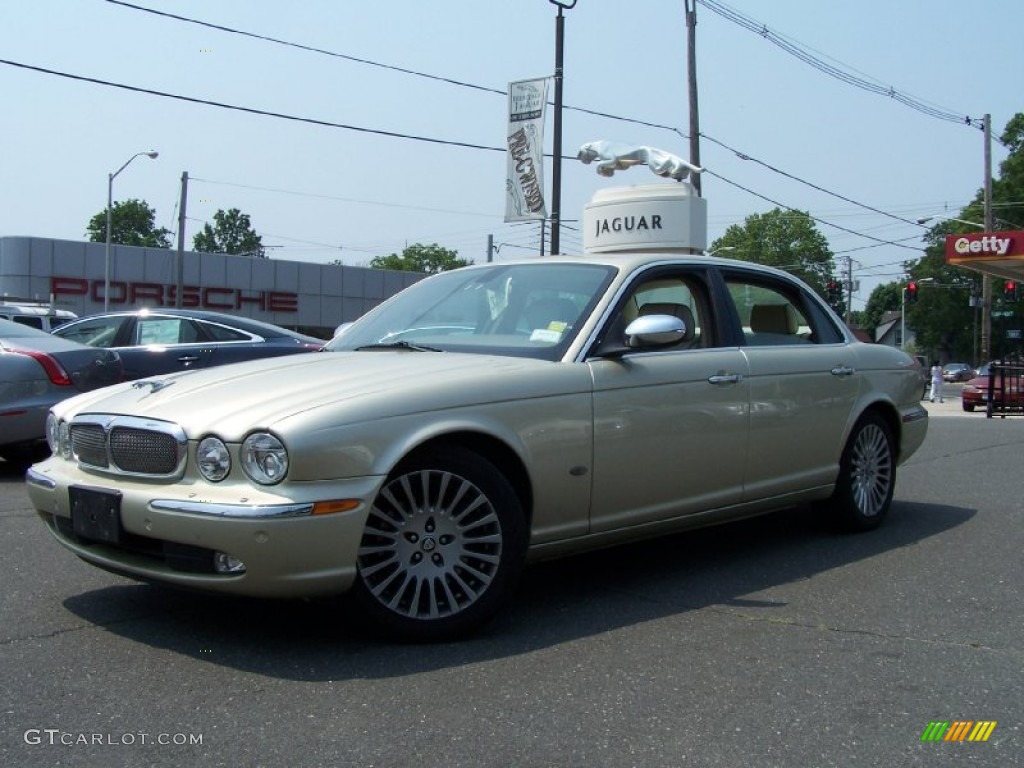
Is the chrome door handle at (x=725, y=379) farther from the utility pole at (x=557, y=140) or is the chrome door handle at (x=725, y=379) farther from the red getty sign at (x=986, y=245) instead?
the red getty sign at (x=986, y=245)

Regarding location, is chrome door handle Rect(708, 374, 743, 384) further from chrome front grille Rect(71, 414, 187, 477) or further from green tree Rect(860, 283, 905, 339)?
green tree Rect(860, 283, 905, 339)

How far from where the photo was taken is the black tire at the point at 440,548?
3.87 m

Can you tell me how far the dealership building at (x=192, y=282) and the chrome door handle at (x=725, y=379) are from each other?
104 feet

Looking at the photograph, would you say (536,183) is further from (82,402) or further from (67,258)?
(67,258)

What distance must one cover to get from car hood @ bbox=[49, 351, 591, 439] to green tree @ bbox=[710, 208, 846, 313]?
294 ft

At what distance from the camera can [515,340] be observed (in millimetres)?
4781

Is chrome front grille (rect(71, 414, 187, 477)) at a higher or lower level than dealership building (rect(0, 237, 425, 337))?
lower

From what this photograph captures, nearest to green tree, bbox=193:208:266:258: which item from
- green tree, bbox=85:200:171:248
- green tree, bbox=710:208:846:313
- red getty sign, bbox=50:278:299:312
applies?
green tree, bbox=85:200:171:248

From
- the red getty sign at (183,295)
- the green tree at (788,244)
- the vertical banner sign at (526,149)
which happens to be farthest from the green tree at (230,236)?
the vertical banner sign at (526,149)

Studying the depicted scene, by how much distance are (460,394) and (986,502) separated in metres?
4.79

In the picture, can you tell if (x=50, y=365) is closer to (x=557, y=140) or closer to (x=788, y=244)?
(x=557, y=140)

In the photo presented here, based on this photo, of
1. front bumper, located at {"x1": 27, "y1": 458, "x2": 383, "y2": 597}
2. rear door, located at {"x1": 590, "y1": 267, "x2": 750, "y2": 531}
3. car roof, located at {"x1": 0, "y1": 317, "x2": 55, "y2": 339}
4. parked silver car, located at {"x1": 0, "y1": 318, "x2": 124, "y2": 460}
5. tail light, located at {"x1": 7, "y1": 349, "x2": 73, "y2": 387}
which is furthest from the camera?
car roof, located at {"x1": 0, "y1": 317, "x2": 55, "y2": 339}

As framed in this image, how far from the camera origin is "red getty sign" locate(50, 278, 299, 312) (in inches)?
1512

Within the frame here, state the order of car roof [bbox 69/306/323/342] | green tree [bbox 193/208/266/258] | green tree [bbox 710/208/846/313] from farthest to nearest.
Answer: green tree [bbox 193/208/266/258] < green tree [bbox 710/208/846/313] < car roof [bbox 69/306/323/342]
